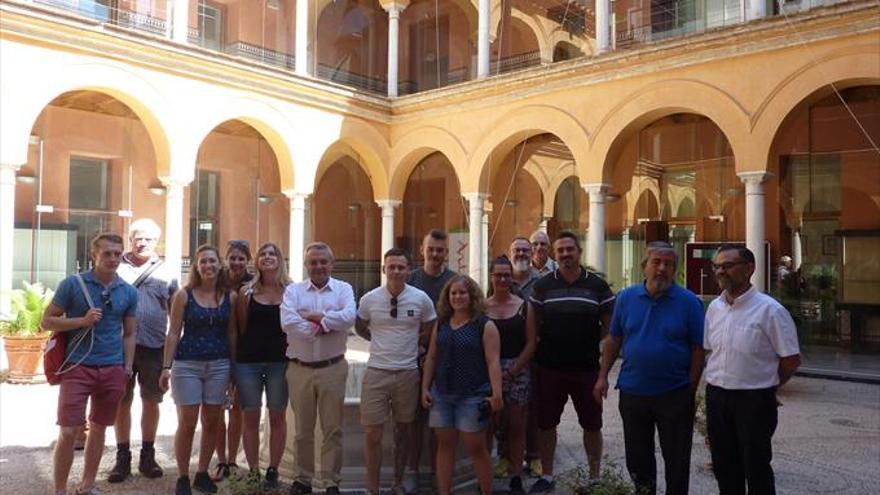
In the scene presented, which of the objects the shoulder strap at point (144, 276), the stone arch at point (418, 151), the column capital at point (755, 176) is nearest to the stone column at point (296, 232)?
the stone arch at point (418, 151)

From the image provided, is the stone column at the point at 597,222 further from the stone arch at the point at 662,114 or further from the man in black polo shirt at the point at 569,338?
the man in black polo shirt at the point at 569,338

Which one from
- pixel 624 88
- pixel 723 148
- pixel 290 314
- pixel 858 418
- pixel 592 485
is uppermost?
pixel 624 88

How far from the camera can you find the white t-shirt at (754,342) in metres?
3.97

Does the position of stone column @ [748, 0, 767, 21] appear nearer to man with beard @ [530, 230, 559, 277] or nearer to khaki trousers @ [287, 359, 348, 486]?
man with beard @ [530, 230, 559, 277]

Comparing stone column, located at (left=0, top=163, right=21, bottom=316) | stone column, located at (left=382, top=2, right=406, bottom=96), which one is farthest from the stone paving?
stone column, located at (left=382, top=2, right=406, bottom=96)

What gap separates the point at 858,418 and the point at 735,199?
7.32m

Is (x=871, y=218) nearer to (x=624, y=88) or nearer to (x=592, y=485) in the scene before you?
(x=624, y=88)

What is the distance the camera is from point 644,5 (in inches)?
567

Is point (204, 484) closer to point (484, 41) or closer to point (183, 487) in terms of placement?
point (183, 487)

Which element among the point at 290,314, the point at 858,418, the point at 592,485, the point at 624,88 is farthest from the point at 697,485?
the point at 624,88

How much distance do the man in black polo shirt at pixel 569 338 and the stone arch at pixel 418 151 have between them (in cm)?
1156

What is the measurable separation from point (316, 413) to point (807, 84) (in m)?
10.3

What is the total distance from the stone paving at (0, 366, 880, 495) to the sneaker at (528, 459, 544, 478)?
32 cm

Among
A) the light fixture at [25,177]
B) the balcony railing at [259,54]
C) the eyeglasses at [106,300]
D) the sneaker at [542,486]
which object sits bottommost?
the sneaker at [542,486]
